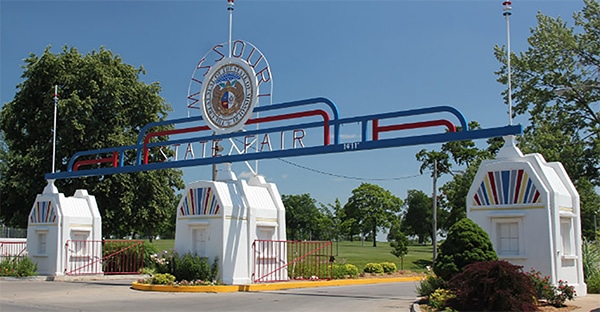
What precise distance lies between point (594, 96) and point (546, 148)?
4.33 metres

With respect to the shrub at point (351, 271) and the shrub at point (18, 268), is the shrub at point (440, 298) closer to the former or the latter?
the shrub at point (351, 271)

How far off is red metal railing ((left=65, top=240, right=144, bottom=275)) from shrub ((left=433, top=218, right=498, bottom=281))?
19.7m

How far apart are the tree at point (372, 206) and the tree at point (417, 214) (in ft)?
47.2

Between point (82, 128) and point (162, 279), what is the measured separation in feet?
55.2

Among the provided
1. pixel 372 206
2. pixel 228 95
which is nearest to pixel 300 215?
pixel 372 206

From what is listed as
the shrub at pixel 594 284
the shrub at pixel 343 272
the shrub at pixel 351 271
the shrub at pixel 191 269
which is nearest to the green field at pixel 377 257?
the shrub at pixel 351 271

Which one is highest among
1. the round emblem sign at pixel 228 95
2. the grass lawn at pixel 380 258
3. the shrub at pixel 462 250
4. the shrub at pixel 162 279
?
the round emblem sign at pixel 228 95

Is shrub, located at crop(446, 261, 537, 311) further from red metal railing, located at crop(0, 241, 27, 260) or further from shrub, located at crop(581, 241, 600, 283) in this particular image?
red metal railing, located at crop(0, 241, 27, 260)

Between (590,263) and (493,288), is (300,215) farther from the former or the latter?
(493,288)

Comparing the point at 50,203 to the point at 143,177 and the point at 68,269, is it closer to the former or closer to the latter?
→ the point at 68,269

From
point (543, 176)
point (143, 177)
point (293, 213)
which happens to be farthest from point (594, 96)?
point (293, 213)

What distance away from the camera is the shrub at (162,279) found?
2416cm

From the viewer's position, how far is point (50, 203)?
31.1m

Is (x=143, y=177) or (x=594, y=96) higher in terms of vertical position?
(x=594, y=96)
